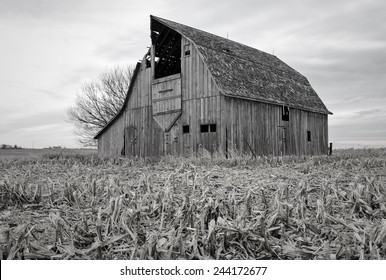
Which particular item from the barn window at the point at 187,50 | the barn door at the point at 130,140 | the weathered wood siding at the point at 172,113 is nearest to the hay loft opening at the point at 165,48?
the weathered wood siding at the point at 172,113

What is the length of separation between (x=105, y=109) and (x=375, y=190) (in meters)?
27.5

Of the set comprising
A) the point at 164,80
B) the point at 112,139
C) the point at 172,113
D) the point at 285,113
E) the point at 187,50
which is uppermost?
the point at 187,50

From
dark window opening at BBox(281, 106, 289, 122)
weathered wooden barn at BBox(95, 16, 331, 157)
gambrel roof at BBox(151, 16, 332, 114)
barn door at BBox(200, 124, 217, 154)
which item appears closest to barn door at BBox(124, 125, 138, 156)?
weathered wooden barn at BBox(95, 16, 331, 157)

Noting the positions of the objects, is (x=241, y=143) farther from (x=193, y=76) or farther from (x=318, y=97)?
(x=318, y=97)

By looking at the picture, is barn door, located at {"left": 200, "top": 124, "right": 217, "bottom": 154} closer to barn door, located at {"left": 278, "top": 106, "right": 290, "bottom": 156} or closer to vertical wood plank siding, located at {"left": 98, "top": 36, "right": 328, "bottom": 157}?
vertical wood plank siding, located at {"left": 98, "top": 36, "right": 328, "bottom": 157}

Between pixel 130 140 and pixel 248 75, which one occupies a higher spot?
pixel 248 75

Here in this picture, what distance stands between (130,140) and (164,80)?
4.33 m

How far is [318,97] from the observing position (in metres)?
22.6

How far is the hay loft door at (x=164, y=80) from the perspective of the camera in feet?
54.6

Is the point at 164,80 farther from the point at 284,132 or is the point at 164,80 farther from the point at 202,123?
the point at 284,132

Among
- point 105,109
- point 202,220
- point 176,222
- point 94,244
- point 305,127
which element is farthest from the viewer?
point 105,109

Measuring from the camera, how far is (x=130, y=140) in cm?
1934

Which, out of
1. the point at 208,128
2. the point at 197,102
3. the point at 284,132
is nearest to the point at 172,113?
the point at 197,102
